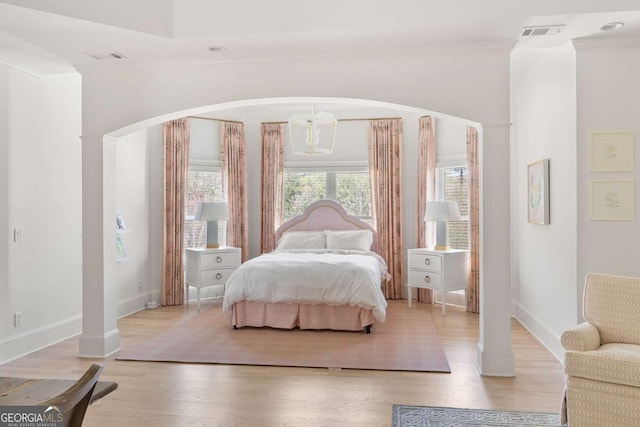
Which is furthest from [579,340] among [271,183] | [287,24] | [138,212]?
[138,212]

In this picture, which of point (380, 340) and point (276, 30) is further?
point (380, 340)

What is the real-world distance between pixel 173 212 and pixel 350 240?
255cm

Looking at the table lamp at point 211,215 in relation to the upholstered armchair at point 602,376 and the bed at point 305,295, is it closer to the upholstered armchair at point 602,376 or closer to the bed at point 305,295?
the bed at point 305,295

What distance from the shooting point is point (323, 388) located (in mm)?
3287

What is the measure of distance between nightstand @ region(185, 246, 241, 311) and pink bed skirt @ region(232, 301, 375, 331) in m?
1.20

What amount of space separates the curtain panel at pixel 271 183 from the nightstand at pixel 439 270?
2.15 m

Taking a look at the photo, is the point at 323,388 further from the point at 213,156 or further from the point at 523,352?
the point at 213,156

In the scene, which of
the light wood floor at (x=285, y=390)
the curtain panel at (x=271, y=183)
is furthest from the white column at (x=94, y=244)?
the curtain panel at (x=271, y=183)

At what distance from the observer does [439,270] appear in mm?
5707

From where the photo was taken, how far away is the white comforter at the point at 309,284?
4.61 metres

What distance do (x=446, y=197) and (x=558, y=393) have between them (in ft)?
11.9

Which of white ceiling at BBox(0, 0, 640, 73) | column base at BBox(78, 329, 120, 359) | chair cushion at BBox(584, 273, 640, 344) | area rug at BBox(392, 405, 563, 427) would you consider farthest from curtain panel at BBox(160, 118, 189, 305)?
chair cushion at BBox(584, 273, 640, 344)

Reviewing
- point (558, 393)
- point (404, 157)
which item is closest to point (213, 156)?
point (404, 157)

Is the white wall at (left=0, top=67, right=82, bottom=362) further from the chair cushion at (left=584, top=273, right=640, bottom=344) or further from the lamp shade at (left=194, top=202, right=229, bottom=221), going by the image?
the chair cushion at (left=584, top=273, right=640, bottom=344)
